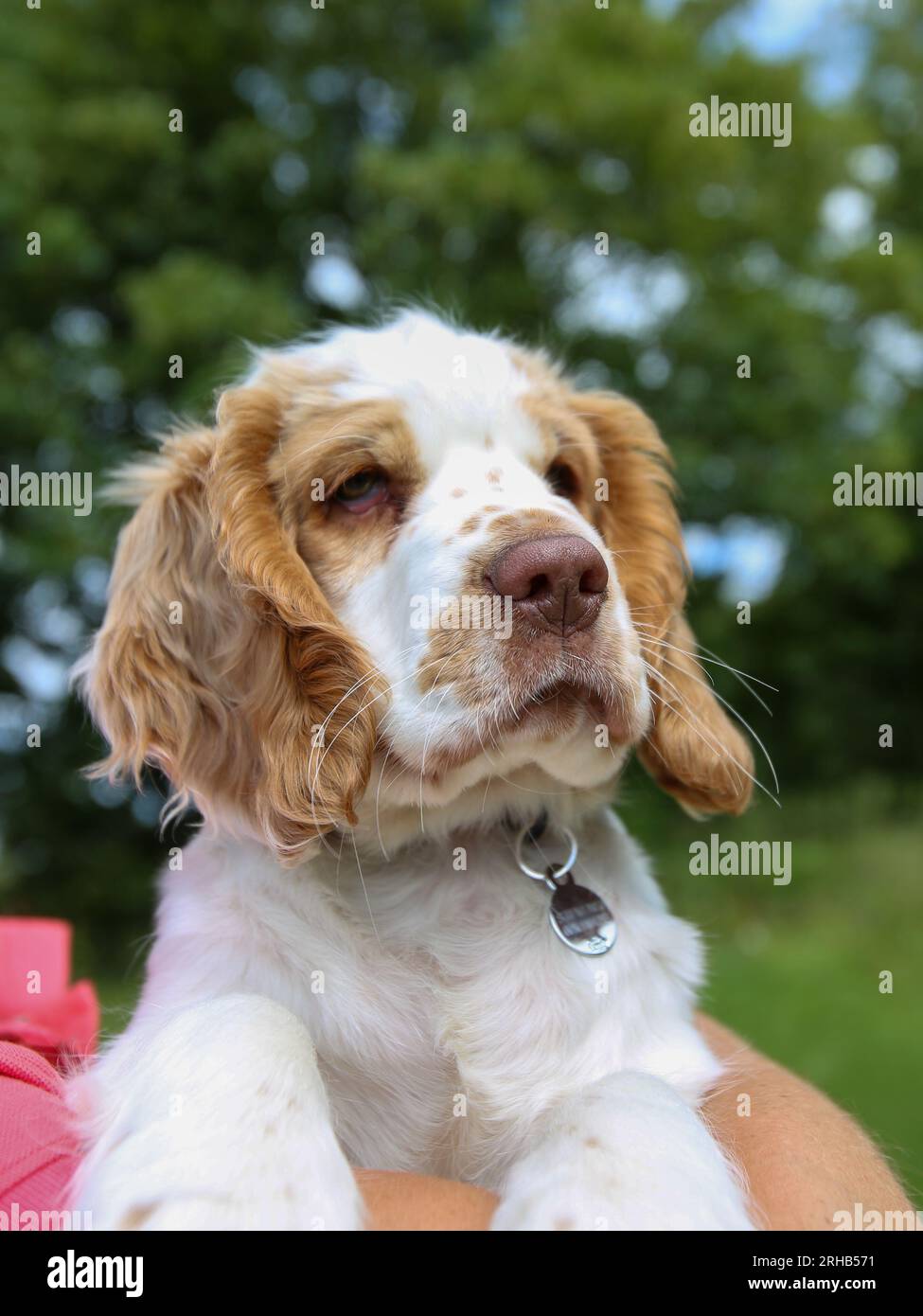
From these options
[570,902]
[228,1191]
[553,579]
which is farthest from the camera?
[570,902]

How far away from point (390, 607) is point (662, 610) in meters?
0.75

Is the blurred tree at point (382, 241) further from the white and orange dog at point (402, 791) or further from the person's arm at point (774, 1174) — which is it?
the person's arm at point (774, 1174)

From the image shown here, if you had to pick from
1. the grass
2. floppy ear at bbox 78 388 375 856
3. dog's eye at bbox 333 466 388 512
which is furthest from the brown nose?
the grass

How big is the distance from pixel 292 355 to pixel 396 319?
1.13 ft

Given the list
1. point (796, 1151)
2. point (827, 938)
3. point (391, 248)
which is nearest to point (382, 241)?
point (391, 248)

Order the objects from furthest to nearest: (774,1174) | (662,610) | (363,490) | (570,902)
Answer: (662,610), (363,490), (570,902), (774,1174)

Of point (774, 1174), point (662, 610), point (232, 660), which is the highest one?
point (662, 610)

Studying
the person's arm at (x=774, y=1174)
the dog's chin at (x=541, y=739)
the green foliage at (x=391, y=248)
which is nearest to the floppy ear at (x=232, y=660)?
the dog's chin at (x=541, y=739)

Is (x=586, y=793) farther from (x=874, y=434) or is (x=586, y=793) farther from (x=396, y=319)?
(x=874, y=434)

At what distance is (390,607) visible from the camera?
236cm

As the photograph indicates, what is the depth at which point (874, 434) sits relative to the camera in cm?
1092

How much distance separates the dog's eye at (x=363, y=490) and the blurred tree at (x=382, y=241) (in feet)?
19.8

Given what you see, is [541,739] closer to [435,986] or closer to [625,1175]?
[435,986]
